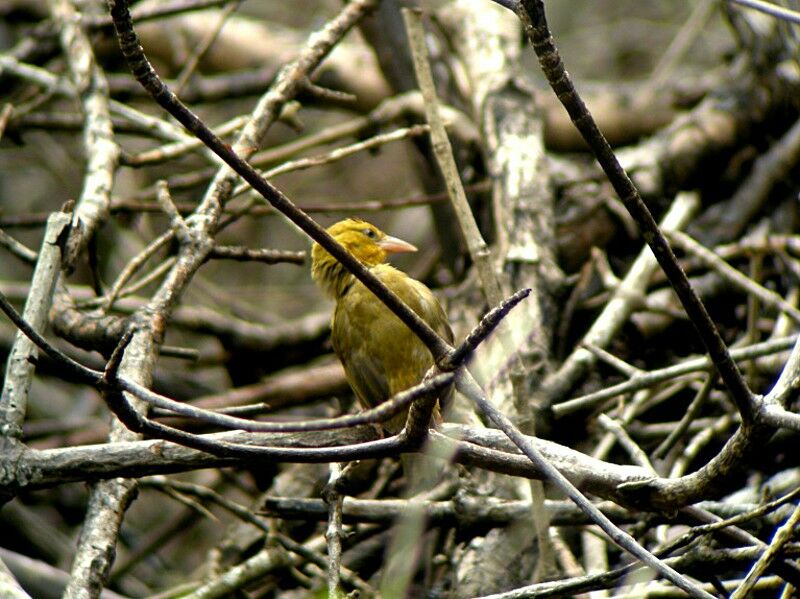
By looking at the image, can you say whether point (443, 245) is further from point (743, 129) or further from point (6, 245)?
point (6, 245)

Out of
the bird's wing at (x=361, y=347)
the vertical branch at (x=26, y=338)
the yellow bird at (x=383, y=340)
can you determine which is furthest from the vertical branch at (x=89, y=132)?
the bird's wing at (x=361, y=347)

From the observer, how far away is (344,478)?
243cm

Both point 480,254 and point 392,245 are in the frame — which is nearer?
point 480,254

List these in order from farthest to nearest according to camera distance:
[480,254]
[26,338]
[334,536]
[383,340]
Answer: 1. [383,340]
2. [480,254]
3. [26,338]
4. [334,536]

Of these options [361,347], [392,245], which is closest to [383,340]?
[361,347]

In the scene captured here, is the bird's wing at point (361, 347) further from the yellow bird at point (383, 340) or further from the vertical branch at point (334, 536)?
the vertical branch at point (334, 536)

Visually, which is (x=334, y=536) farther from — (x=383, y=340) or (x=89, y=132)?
(x=89, y=132)

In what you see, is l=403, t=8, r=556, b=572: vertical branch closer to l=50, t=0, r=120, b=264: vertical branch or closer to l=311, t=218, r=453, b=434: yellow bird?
l=311, t=218, r=453, b=434: yellow bird

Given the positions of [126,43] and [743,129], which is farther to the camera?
[743,129]

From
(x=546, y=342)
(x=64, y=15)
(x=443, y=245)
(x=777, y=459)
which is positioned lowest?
(x=777, y=459)

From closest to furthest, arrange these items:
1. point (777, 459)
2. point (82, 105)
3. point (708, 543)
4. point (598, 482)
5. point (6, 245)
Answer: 1. point (598, 482)
2. point (708, 543)
3. point (6, 245)
4. point (777, 459)
5. point (82, 105)

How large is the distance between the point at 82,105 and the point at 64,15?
586mm

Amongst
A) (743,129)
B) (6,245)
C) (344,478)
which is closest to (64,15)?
(6,245)

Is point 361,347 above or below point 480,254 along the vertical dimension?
above
